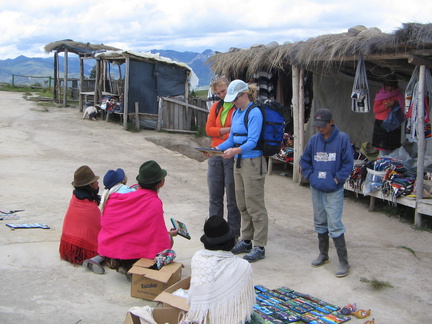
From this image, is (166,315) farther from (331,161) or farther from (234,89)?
(234,89)

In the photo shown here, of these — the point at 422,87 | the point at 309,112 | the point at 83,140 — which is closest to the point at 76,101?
the point at 83,140

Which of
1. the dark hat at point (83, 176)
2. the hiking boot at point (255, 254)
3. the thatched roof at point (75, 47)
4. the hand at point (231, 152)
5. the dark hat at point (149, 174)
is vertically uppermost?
the thatched roof at point (75, 47)

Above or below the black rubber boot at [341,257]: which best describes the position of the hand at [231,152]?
above

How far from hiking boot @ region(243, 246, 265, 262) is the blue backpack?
3.56 feet

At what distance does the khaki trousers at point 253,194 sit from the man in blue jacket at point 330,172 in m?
0.49

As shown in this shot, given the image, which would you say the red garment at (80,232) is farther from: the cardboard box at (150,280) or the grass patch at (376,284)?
the grass patch at (376,284)

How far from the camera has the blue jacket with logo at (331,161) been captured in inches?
186

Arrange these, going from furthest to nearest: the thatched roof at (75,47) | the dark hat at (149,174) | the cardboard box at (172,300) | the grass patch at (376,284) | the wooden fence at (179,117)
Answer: the thatched roof at (75,47)
the wooden fence at (179,117)
the grass patch at (376,284)
the dark hat at (149,174)
the cardboard box at (172,300)

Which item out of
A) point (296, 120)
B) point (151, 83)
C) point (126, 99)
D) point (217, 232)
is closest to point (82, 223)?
point (217, 232)

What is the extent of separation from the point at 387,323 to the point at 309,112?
22.4 feet

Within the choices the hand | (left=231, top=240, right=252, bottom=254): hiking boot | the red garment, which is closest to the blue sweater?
the hand

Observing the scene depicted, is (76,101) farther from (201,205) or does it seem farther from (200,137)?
(201,205)

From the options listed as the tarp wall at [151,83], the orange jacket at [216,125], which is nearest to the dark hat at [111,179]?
the orange jacket at [216,125]

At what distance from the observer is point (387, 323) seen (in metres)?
3.95
